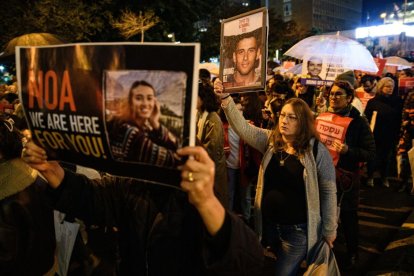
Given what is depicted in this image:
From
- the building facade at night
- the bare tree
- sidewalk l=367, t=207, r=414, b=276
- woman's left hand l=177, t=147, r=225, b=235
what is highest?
the building facade at night

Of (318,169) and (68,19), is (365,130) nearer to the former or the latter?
(318,169)

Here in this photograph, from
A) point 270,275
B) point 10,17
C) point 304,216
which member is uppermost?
point 10,17

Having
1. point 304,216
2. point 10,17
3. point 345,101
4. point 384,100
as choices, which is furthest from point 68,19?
point 304,216

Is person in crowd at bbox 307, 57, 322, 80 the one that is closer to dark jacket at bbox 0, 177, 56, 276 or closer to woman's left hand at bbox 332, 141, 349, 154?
woman's left hand at bbox 332, 141, 349, 154

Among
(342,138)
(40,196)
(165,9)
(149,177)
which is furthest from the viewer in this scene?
(165,9)

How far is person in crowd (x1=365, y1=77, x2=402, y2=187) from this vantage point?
27.0 feet

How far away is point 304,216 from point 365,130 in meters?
1.57

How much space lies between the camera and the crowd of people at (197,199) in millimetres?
1595

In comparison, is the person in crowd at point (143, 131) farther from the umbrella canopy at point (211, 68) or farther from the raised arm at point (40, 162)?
the umbrella canopy at point (211, 68)

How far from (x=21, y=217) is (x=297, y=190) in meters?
1.94

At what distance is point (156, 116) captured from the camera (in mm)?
1563

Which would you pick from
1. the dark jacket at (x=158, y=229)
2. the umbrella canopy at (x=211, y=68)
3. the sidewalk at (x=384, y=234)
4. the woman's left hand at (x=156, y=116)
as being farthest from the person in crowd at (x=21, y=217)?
the umbrella canopy at (x=211, y=68)

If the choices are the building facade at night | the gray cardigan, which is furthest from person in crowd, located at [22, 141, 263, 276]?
the building facade at night

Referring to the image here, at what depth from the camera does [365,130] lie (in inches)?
173
